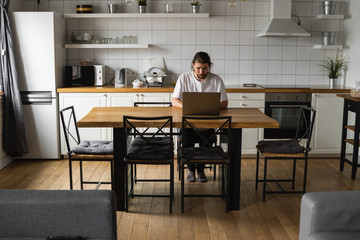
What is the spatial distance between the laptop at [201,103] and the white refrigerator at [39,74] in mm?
2217

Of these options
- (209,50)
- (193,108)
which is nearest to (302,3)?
(209,50)

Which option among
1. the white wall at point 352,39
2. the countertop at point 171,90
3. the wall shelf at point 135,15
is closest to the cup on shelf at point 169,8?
the wall shelf at point 135,15

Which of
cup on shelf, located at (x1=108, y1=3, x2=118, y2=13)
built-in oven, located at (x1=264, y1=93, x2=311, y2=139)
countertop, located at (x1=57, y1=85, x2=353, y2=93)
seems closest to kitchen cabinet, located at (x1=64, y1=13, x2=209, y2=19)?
cup on shelf, located at (x1=108, y1=3, x2=118, y2=13)

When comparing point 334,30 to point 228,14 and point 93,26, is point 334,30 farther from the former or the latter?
point 93,26

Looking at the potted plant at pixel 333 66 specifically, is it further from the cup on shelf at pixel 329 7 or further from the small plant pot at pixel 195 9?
the small plant pot at pixel 195 9

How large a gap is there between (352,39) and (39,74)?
388 centimetres

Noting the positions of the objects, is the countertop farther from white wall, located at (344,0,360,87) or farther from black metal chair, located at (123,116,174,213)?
black metal chair, located at (123,116,174,213)

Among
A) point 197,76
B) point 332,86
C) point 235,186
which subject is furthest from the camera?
point 332,86

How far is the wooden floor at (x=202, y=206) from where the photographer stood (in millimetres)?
3188

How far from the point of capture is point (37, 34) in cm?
496

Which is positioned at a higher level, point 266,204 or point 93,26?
point 93,26

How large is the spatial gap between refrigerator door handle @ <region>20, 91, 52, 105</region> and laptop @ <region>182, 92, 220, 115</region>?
7.37 feet

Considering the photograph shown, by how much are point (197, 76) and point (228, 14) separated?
1.94 metres

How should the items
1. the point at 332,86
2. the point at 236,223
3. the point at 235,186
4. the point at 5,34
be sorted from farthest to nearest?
the point at 332,86
the point at 5,34
the point at 235,186
the point at 236,223
